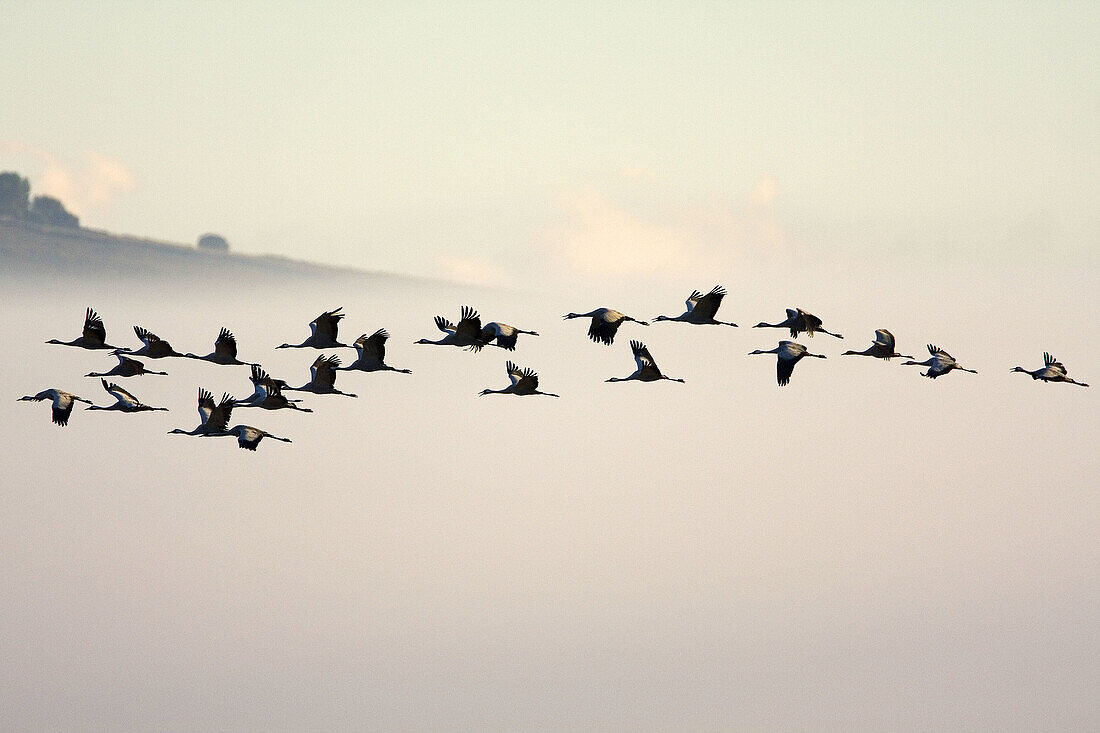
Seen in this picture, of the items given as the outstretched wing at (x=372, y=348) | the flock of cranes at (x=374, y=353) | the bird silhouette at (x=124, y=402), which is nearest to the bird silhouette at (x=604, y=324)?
the flock of cranes at (x=374, y=353)

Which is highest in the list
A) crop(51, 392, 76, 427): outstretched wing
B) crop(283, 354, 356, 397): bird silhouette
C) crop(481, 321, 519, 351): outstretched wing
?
crop(481, 321, 519, 351): outstretched wing

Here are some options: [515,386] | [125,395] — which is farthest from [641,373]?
[125,395]

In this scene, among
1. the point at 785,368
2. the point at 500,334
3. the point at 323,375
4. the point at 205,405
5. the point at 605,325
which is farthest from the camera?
the point at 323,375

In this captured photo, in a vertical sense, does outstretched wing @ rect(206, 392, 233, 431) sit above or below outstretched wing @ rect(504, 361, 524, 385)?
below

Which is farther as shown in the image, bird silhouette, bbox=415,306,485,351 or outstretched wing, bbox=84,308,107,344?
outstretched wing, bbox=84,308,107,344

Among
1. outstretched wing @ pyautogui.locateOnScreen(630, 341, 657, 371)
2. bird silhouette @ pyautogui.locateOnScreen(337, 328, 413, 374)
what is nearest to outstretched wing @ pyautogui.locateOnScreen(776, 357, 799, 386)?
outstretched wing @ pyautogui.locateOnScreen(630, 341, 657, 371)

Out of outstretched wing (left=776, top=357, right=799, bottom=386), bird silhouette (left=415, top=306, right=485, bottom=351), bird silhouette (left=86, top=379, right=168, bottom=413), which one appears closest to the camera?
outstretched wing (left=776, top=357, right=799, bottom=386)

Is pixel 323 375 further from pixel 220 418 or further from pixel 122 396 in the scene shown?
pixel 122 396

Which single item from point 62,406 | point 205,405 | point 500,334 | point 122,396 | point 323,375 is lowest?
point 62,406

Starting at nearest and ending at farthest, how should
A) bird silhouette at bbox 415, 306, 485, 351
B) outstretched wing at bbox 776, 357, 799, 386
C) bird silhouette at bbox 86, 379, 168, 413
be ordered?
outstretched wing at bbox 776, 357, 799, 386, bird silhouette at bbox 415, 306, 485, 351, bird silhouette at bbox 86, 379, 168, 413

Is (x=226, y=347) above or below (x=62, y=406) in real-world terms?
above

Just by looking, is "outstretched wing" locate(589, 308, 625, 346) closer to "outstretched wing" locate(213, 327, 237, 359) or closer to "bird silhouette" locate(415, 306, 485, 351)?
"bird silhouette" locate(415, 306, 485, 351)

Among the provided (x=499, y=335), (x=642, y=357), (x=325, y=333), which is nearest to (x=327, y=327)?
(x=325, y=333)

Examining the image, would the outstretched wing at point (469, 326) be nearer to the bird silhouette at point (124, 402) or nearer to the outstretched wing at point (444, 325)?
the outstretched wing at point (444, 325)
